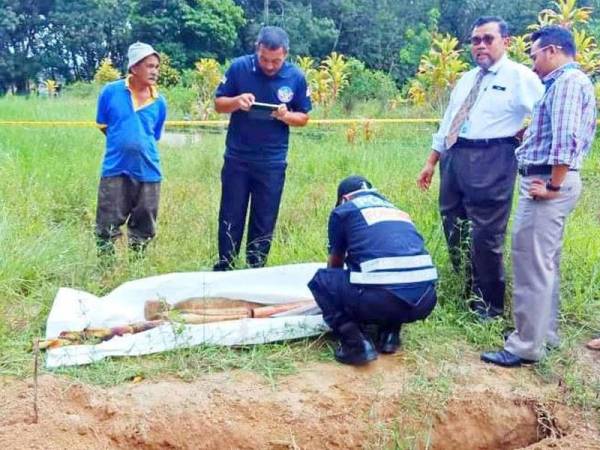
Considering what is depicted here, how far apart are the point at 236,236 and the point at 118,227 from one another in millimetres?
871

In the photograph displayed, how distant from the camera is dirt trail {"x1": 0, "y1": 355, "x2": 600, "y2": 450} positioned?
122 inches

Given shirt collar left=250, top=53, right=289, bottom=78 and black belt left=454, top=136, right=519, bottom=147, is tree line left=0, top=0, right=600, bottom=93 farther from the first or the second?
black belt left=454, top=136, right=519, bottom=147

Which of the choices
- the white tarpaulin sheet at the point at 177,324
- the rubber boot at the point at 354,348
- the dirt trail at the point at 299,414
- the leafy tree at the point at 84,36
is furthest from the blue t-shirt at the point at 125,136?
the leafy tree at the point at 84,36

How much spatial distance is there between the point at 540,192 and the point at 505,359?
98cm

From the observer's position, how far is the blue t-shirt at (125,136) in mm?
4742

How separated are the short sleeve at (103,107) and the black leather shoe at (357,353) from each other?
2422 millimetres

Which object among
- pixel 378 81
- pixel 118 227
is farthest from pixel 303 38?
pixel 118 227

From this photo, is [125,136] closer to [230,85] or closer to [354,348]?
[230,85]

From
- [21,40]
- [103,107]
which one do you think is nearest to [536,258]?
[103,107]

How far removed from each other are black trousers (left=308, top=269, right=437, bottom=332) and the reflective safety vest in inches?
2.3

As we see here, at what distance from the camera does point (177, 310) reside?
4141mm

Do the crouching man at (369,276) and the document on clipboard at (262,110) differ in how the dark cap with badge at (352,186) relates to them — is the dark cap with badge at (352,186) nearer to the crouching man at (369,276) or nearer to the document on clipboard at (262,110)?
the crouching man at (369,276)

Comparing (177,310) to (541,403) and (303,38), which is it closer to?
(541,403)

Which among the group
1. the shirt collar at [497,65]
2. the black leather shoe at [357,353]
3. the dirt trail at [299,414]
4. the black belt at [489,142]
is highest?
the shirt collar at [497,65]
